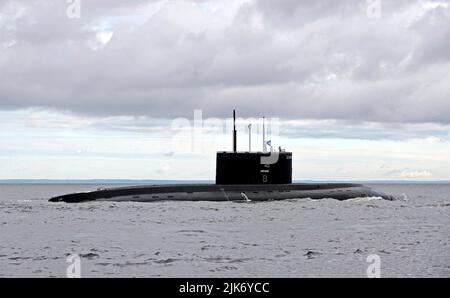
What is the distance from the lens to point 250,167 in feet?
179

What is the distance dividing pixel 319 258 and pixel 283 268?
3.13 m

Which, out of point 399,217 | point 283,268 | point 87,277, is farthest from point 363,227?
point 87,277

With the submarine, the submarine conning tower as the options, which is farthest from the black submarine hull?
the submarine conning tower

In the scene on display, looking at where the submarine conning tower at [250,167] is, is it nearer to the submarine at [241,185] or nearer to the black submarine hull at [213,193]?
the submarine at [241,185]

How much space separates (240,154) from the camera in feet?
177

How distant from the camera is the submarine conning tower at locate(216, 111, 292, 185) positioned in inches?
2130

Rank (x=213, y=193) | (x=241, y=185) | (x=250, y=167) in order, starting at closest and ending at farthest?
(x=241, y=185) → (x=250, y=167) → (x=213, y=193)

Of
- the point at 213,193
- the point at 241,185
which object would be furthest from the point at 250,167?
the point at 213,193

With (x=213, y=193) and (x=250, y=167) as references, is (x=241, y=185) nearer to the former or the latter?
(x=250, y=167)

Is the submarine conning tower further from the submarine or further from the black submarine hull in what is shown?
the black submarine hull

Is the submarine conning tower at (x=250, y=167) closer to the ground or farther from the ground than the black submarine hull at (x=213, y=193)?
farther from the ground

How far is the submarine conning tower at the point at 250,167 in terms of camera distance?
5409cm

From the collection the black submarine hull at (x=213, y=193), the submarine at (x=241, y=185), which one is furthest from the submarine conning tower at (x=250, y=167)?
the black submarine hull at (x=213, y=193)

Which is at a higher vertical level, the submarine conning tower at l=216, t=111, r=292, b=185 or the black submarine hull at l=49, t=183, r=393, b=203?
the submarine conning tower at l=216, t=111, r=292, b=185
